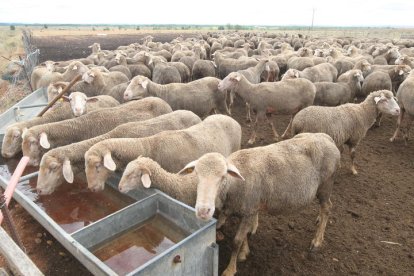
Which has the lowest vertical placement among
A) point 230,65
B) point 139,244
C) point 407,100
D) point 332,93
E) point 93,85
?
point 139,244

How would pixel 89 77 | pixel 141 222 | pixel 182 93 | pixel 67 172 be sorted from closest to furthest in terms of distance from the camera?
pixel 141 222, pixel 67 172, pixel 182 93, pixel 89 77

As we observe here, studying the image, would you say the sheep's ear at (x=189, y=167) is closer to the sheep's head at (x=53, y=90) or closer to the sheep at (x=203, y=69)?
the sheep's head at (x=53, y=90)

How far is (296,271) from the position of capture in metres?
4.32

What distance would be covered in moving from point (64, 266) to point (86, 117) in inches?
115

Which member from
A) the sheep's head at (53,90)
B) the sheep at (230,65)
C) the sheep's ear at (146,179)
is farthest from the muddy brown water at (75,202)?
the sheep at (230,65)

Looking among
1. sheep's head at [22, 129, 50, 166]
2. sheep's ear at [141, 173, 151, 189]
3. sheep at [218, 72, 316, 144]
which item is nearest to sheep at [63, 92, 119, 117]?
sheep's head at [22, 129, 50, 166]

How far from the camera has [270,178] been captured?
13.6ft

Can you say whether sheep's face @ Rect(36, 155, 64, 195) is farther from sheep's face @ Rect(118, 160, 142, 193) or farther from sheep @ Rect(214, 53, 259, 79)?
sheep @ Rect(214, 53, 259, 79)

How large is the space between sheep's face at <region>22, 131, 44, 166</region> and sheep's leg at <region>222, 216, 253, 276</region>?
3.95 meters

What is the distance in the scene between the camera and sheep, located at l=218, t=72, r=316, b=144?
28.1 ft

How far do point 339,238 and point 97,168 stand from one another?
3836mm

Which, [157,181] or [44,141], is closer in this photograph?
[157,181]

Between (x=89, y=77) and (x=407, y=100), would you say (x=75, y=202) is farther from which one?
(x=407, y=100)

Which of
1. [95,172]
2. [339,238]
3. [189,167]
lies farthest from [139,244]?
[339,238]
